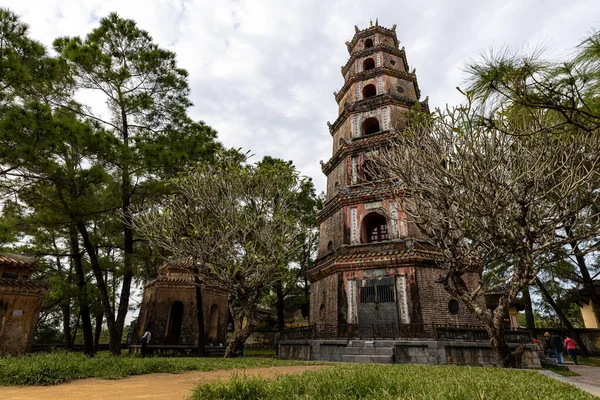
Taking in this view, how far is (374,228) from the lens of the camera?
1827cm

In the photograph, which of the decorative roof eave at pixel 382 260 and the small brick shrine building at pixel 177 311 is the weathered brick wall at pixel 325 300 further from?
the small brick shrine building at pixel 177 311

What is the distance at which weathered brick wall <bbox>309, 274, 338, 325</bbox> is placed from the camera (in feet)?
52.1

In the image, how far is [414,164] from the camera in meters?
9.47

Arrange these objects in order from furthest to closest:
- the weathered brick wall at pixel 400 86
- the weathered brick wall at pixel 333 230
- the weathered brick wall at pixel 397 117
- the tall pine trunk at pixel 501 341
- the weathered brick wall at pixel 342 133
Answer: the weathered brick wall at pixel 400 86
the weathered brick wall at pixel 342 133
the weathered brick wall at pixel 397 117
the weathered brick wall at pixel 333 230
the tall pine trunk at pixel 501 341

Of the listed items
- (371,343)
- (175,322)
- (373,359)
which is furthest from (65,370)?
(175,322)

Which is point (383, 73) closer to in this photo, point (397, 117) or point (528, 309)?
point (397, 117)

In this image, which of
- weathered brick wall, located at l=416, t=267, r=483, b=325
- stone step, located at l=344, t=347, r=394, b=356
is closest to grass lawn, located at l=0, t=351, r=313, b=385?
Result: stone step, located at l=344, t=347, r=394, b=356

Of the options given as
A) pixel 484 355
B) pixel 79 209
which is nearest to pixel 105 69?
pixel 79 209

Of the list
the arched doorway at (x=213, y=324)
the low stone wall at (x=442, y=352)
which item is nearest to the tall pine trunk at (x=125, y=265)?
the low stone wall at (x=442, y=352)

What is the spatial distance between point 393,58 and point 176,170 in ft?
53.1

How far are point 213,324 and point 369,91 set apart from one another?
18415 millimetres

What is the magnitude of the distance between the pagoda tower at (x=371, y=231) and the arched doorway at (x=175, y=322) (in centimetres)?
917

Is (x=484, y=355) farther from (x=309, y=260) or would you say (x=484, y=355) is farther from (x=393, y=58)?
(x=393, y=58)

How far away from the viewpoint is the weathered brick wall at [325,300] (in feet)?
52.1
